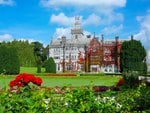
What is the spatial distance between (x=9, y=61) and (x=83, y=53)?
30.2 metres

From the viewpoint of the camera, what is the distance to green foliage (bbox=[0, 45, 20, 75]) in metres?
45.1

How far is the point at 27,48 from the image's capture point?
277ft

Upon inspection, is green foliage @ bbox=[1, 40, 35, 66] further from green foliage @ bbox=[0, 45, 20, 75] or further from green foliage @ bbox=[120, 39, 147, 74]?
green foliage @ bbox=[0, 45, 20, 75]

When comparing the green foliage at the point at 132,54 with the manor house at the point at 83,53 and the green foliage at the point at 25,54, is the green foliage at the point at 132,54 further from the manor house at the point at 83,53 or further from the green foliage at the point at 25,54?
the green foliage at the point at 25,54

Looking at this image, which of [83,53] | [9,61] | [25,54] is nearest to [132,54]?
[83,53]

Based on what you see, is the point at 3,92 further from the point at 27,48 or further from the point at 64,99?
the point at 27,48

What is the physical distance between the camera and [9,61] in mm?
45781

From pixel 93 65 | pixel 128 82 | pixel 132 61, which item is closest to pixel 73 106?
pixel 128 82

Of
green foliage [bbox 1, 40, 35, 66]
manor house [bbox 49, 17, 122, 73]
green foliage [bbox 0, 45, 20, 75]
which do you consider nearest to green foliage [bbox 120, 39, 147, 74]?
manor house [bbox 49, 17, 122, 73]

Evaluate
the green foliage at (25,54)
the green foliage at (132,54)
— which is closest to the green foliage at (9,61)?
the green foliage at (132,54)

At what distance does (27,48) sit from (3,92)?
8085 centimetres

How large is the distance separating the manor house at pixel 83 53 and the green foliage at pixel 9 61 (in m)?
22.6

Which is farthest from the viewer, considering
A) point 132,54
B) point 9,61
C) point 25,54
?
point 25,54

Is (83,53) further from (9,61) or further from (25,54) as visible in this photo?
(9,61)
